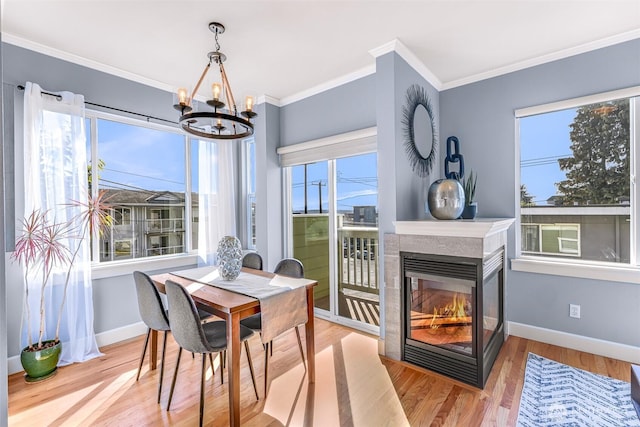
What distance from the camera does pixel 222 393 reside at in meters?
2.28

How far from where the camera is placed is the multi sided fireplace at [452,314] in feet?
7.66

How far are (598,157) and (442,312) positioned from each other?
1.91 meters

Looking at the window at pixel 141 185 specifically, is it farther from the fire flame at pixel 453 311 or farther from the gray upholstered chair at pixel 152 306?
the fire flame at pixel 453 311

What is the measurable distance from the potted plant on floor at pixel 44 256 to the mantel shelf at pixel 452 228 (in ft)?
8.64

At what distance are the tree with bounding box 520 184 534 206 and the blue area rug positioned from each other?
4.70 ft

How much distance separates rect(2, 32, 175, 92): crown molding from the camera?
2592 millimetres

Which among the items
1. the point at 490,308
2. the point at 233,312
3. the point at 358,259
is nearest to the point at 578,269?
the point at 490,308

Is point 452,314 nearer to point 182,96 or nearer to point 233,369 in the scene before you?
point 233,369

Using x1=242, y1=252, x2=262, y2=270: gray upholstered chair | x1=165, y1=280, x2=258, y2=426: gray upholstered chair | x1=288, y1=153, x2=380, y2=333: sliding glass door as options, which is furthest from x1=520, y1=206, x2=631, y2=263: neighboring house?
x1=165, y1=280, x2=258, y2=426: gray upholstered chair

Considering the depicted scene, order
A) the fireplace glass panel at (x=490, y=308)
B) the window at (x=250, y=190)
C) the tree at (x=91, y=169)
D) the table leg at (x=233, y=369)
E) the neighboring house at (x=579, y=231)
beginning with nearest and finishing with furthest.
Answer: the table leg at (x=233, y=369) → the fireplace glass panel at (x=490, y=308) → the neighboring house at (x=579, y=231) → the tree at (x=91, y=169) → the window at (x=250, y=190)

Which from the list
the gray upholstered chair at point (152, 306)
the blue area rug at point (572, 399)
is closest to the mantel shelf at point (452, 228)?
the blue area rug at point (572, 399)

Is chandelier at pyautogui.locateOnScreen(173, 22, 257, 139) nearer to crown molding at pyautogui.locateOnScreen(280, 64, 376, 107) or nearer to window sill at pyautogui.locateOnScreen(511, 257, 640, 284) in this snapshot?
crown molding at pyautogui.locateOnScreen(280, 64, 376, 107)

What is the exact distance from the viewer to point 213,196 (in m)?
3.88

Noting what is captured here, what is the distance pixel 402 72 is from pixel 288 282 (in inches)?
80.6
